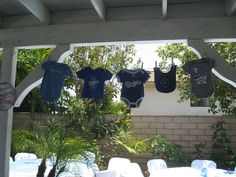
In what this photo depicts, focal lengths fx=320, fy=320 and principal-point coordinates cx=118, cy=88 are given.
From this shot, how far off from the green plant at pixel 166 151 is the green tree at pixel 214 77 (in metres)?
1.25

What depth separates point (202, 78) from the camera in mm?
3943

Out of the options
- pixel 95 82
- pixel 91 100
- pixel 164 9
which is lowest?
pixel 91 100

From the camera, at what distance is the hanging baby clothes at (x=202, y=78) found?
379 cm

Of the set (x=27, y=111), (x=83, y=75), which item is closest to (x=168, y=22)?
(x=83, y=75)

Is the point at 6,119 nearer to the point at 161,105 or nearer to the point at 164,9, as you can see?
the point at 164,9

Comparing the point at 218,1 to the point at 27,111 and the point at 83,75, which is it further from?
the point at 27,111

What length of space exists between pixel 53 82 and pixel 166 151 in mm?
4369

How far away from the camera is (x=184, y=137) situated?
27.4 ft

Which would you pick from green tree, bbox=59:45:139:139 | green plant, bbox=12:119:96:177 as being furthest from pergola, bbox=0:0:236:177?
green tree, bbox=59:45:139:139

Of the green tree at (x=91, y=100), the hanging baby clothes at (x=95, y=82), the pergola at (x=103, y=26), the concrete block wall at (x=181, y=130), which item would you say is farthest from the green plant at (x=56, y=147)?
the concrete block wall at (x=181, y=130)

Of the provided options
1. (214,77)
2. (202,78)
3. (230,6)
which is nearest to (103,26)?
(202,78)

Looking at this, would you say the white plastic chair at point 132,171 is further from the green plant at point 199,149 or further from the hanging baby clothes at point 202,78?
the green plant at point 199,149

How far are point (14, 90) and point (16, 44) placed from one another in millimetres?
651

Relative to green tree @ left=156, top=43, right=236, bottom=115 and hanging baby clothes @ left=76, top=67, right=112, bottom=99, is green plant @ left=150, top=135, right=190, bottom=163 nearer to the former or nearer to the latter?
green tree @ left=156, top=43, right=236, bottom=115
